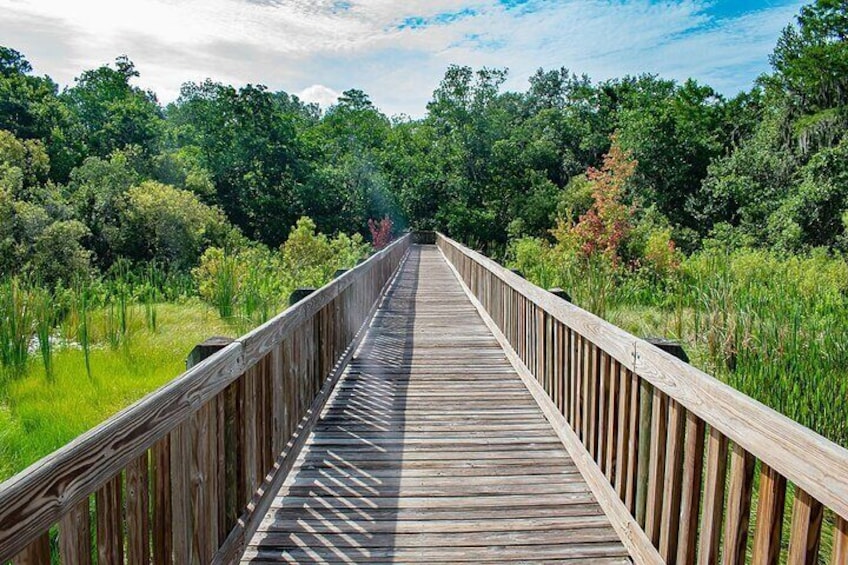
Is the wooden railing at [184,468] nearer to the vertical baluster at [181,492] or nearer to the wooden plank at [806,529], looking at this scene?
the vertical baluster at [181,492]

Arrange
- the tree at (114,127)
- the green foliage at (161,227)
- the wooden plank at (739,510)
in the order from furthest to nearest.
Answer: the tree at (114,127) < the green foliage at (161,227) < the wooden plank at (739,510)

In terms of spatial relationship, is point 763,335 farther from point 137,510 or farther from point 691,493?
point 137,510

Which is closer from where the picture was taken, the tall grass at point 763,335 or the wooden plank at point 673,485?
the wooden plank at point 673,485

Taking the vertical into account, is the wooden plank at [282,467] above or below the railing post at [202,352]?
below

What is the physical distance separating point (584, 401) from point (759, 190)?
26.8 m

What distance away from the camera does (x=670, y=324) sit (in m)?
8.78

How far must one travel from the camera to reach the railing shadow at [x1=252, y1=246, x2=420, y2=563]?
2623mm

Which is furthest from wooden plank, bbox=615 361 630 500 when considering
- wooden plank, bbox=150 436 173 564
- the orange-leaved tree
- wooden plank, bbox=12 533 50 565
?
the orange-leaved tree

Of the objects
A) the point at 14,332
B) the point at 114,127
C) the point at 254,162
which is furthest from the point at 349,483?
the point at 114,127

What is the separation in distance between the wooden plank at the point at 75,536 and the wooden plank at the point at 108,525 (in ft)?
0.19

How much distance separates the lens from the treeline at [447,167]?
18.9 meters

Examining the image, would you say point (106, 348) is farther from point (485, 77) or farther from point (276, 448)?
point (485, 77)

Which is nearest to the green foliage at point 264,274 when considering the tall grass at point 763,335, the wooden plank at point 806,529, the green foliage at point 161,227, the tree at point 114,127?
the green foliage at point 161,227

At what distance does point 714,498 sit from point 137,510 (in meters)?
1.78
